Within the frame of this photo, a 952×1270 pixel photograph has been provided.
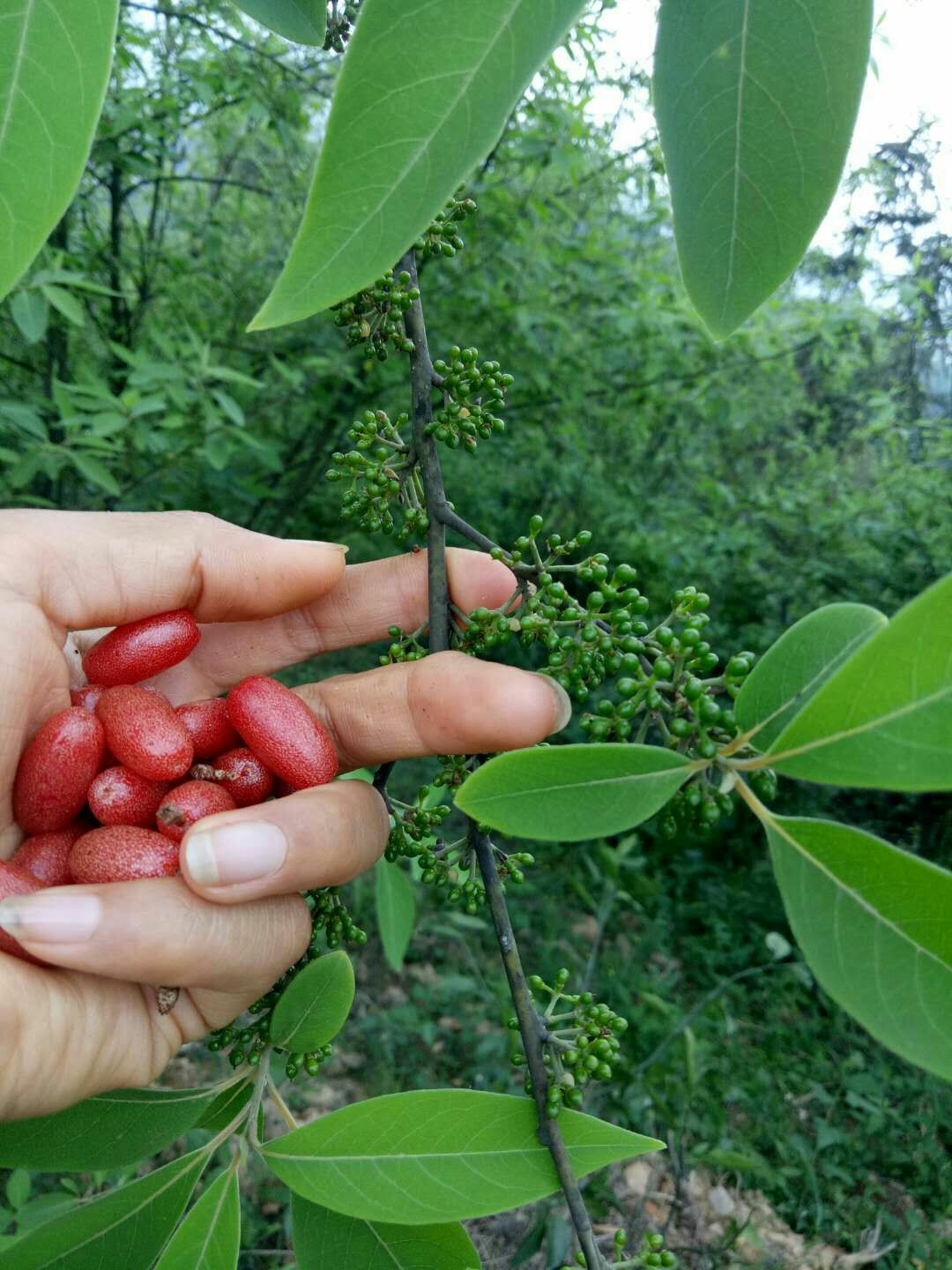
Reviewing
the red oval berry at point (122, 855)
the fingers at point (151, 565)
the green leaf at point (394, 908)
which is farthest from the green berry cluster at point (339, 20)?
the green leaf at point (394, 908)

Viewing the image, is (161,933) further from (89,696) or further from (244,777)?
(89,696)

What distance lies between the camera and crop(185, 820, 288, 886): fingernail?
1.08 m

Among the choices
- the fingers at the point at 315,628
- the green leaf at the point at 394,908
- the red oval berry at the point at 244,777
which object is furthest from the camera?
the green leaf at the point at 394,908

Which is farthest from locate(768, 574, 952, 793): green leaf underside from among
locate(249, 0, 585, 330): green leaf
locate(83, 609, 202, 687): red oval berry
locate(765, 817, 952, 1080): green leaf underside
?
locate(83, 609, 202, 687): red oval berry

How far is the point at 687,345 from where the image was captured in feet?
15.0

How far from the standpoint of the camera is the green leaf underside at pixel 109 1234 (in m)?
1.08

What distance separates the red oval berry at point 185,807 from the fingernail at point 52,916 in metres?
0.15

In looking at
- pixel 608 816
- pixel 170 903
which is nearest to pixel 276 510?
pixel 170 903

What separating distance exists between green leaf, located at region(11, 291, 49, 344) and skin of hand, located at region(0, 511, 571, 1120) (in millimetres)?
1251

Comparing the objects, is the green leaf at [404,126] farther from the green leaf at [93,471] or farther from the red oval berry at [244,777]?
the green leaf at [93,471]

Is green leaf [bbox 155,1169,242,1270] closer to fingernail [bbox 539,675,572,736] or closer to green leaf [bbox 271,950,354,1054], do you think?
green leaf [bbox 271,950,354,1054]

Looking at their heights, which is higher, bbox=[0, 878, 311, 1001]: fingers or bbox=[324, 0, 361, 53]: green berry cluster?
bbox=[324, 0, 361, 53]: green berry cluster

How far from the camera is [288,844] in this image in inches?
44.9

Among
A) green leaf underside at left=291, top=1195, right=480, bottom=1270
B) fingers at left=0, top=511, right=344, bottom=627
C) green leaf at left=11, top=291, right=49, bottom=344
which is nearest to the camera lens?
green leaf underside at left=291, top=1195, right=480, bottom=1270
